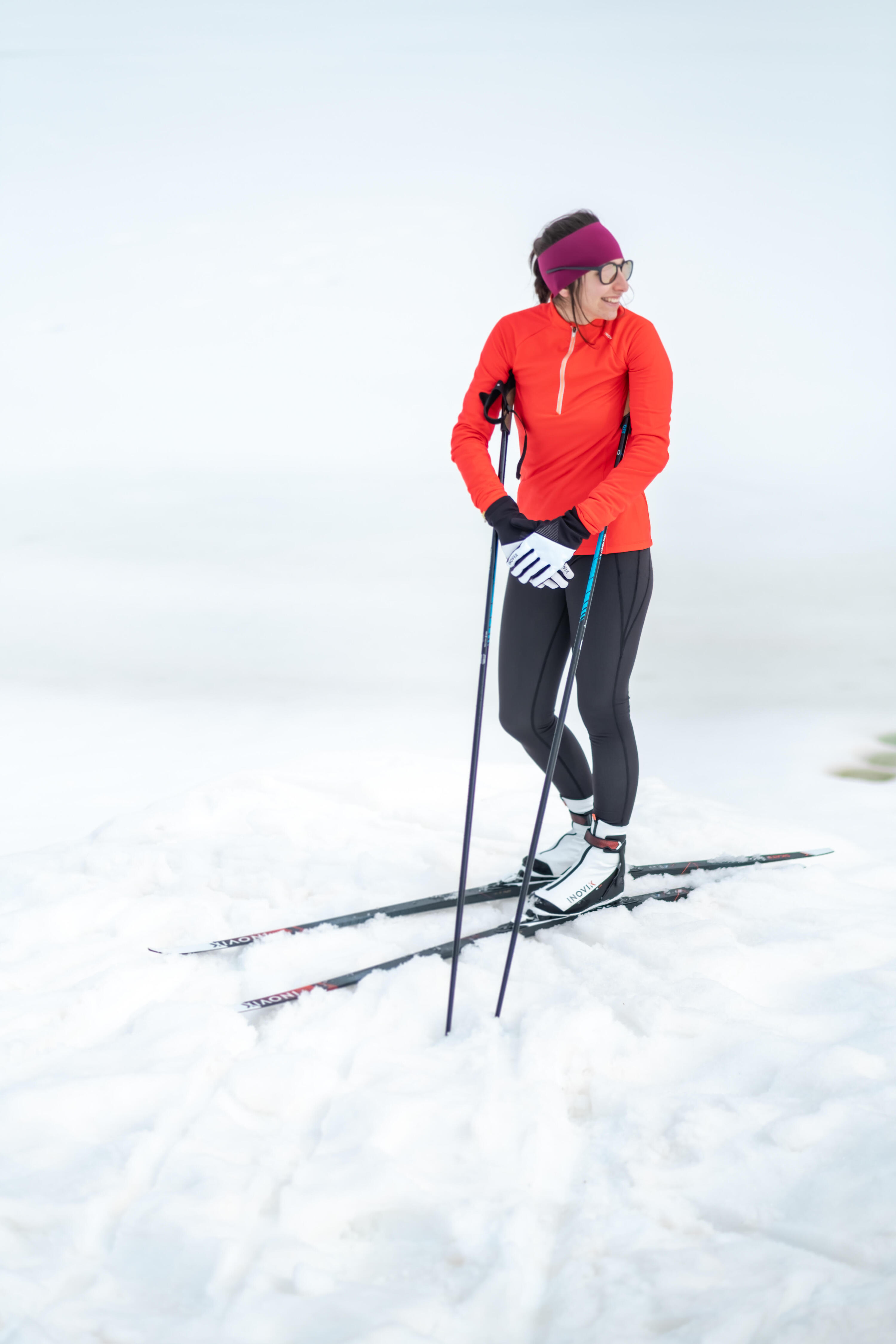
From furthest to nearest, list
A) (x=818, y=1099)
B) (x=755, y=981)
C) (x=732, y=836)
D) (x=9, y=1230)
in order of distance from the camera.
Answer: (x=732, y=836), (x=755, y=981), (x=818, y=1099), (x=9, y=1230)

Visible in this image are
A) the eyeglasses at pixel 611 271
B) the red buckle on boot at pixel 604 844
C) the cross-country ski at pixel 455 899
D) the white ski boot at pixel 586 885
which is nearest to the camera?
the eyeglasses at pixel 611 271

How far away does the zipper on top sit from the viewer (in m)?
2.03

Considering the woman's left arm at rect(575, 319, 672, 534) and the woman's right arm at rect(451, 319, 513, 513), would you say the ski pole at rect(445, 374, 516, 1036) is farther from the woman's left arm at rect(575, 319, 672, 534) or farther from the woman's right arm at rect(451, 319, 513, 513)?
the woman's left arm at rect(575, 319, 672, 534)

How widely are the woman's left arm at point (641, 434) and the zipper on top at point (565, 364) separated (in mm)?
131

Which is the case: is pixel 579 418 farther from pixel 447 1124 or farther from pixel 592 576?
pixel 447 1124

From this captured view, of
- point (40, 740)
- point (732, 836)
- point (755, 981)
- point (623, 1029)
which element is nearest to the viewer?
point (623, 1029)

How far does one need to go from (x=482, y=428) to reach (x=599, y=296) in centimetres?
40

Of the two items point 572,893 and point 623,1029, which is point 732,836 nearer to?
point 572,893

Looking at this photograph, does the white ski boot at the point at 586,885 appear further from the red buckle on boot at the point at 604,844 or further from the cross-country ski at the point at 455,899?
the cross-country ski at the point at 455,899

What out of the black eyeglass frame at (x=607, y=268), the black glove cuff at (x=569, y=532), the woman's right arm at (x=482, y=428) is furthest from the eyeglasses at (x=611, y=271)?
the black glove cuff at (x=569, y=532)

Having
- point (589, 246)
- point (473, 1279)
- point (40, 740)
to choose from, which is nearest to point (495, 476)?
point (589, 246)

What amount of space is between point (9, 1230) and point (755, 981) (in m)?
1.45

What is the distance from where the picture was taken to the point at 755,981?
6.31ft

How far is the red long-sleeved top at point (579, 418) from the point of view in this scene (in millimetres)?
1987
